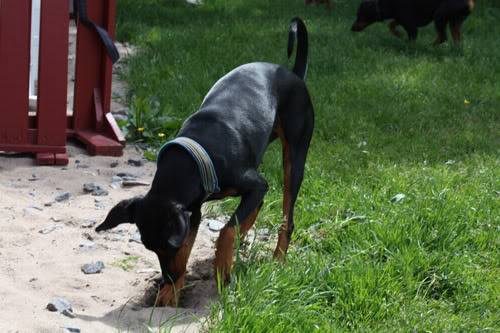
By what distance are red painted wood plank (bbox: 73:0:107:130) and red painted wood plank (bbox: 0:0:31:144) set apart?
73 cm

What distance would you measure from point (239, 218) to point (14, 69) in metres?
2.63

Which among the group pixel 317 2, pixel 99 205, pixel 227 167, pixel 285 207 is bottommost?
pixel 317 2

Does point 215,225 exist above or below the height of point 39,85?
below

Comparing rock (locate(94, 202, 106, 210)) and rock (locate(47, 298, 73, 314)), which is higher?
rock (locate(47, 298, 73, 314))

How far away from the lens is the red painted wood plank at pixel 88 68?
7.00 metres

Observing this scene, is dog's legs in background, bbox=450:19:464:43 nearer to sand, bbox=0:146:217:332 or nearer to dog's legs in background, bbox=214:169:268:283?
sand, bbox=0:146:217:332

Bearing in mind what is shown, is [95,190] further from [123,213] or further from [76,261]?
[123,213]

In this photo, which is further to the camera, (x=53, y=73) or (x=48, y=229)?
(x=53, y=73)

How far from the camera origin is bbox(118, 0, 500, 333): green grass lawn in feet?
13.6

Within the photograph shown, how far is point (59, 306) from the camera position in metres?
3.92

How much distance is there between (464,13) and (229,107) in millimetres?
7090

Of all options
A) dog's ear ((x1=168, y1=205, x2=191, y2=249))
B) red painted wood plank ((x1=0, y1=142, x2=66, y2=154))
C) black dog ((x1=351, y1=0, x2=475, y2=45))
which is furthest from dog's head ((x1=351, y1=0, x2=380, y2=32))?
dog's ear ((x1=168, y1=205, x2=191, y2=249))

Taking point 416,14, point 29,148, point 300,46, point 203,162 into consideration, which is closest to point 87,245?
point 203,162

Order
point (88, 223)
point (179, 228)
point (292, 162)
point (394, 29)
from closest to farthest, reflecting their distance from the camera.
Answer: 1. point (179, 228)
2. point (292, 162)
3. point (88, 223)
4. point (394, 29)
